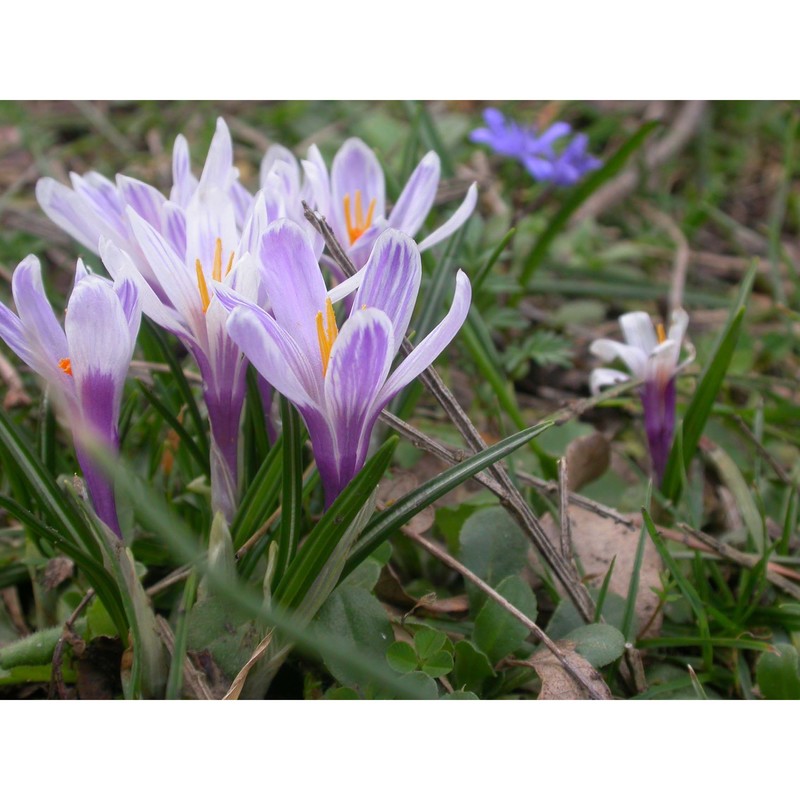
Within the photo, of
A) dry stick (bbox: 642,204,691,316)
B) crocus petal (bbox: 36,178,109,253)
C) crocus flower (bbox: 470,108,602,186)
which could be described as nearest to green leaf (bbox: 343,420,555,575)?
crocus petal (bbox: 36,178,109,253)

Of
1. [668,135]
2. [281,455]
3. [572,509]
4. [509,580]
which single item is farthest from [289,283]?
[668,135]

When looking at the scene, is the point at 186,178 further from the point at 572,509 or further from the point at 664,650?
the point at 664,650

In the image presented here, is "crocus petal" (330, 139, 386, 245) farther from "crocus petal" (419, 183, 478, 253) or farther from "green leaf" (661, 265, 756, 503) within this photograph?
"green leaf" (661, 265, 756, 503)

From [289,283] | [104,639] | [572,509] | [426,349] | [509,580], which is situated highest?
[289,283]

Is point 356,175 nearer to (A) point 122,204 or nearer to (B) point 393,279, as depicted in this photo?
(A) point 122,204

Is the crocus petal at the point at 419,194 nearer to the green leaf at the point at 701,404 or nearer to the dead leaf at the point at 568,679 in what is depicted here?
the green leaf at the point at 701,404

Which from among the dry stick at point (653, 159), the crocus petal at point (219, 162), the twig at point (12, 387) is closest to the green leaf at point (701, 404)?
the crocus petal at point (219, 162)
